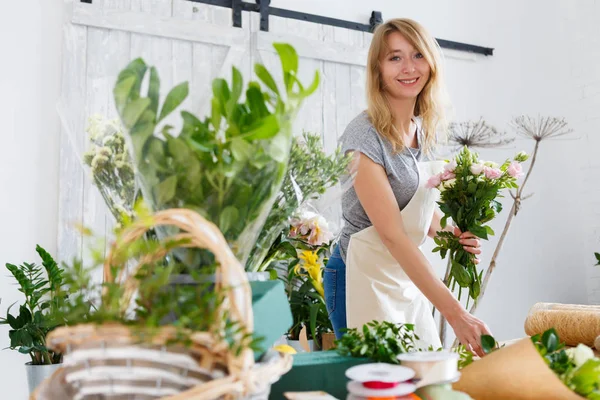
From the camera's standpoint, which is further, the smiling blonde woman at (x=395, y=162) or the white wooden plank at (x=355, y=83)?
the white wooden plank at (x=355, y=83)

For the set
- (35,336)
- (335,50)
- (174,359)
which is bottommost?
(35,336)

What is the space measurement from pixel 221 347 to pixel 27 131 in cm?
283

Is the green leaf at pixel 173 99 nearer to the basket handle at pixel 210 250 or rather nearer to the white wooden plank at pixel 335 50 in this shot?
the basket handle at pixel 210 250

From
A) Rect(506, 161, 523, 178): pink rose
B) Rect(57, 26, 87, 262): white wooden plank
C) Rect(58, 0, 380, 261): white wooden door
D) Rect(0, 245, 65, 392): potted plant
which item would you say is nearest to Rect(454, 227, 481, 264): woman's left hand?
Rect(506, 161, 523, 178): pink rose

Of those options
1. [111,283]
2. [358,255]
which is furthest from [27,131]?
[111,283]

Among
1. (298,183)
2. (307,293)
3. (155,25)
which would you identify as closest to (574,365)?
(298,183)

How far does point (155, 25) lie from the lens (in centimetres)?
330

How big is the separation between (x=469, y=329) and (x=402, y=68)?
82 centimetres

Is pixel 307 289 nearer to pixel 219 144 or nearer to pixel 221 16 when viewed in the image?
pixel 221 16

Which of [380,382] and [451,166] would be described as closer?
[380,382]

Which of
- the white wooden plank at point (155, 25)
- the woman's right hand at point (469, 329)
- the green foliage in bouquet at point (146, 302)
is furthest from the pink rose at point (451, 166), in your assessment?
the white wooden plank at point (155, 25)

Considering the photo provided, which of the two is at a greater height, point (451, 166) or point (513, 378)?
point (451, 166)

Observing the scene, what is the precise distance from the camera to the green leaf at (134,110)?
2.17 feet

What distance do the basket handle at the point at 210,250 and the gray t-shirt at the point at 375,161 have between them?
3.31 ft
